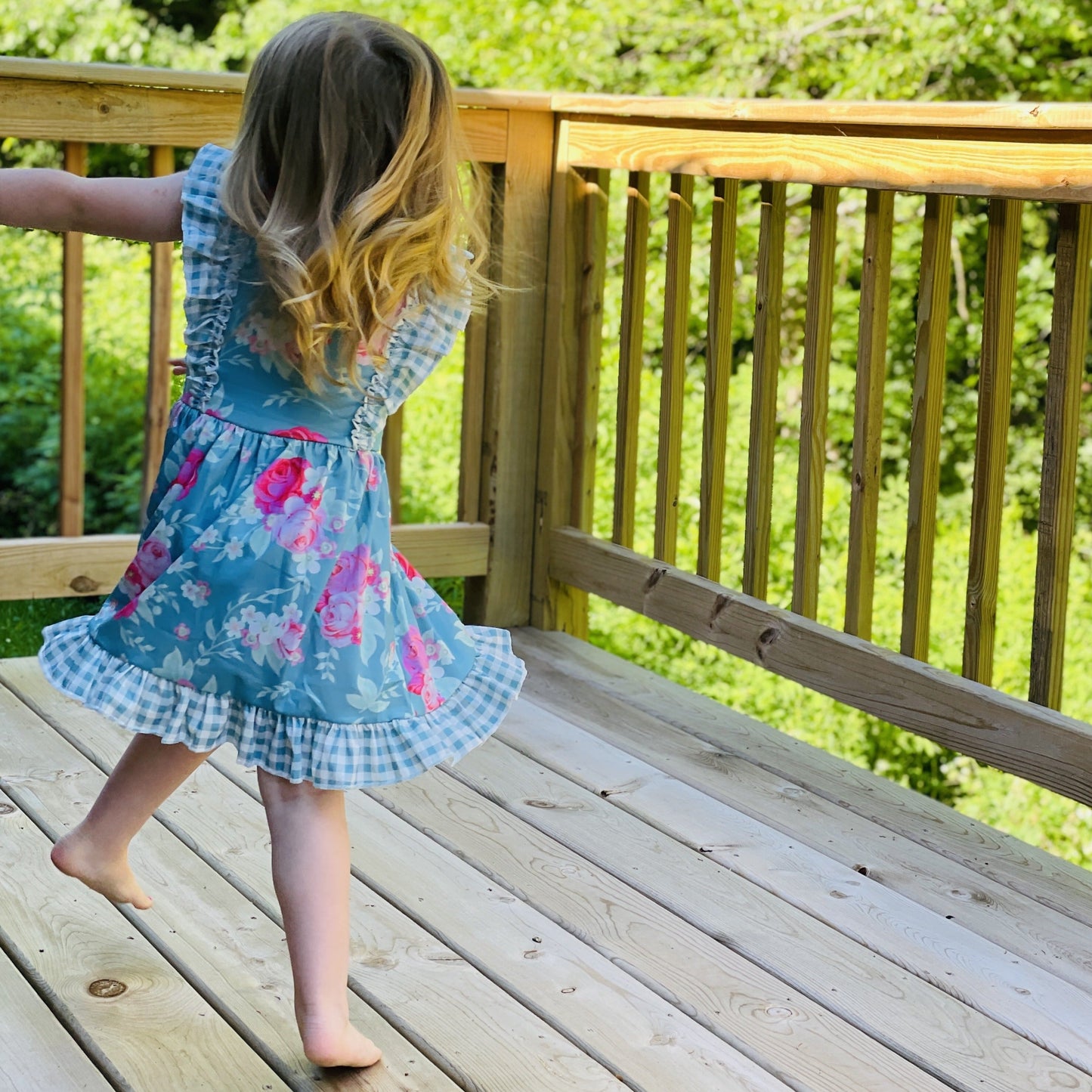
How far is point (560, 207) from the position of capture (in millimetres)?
3295

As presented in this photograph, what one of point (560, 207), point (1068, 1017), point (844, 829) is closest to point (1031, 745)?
point (844, 829)

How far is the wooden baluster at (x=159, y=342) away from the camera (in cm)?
298

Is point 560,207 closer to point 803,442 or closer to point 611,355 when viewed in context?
point 803,442

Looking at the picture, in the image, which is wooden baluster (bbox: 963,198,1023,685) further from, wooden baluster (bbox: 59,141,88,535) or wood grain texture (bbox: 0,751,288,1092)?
wooden baluster (bbox: 59,141,88,535)

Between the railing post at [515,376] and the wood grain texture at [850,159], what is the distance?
0.37 ft

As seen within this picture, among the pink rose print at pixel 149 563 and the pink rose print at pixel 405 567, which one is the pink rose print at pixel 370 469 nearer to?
the pink rose print at pixel 405 567

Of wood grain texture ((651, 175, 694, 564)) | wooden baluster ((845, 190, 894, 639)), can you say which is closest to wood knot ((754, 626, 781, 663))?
wooden baluster ((845, 190, 894, 639))

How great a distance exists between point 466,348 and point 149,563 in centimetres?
170

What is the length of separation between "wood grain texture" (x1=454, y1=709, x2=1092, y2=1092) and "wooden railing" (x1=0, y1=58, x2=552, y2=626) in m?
0.76

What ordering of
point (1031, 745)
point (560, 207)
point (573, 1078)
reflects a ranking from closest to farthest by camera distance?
point (573, 1078) → point (1031, 745) → point (560, 207)

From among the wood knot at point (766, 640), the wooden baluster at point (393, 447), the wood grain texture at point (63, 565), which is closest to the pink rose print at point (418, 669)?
the wood knot at point (766, 640)

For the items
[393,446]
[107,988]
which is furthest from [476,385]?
[107,988]

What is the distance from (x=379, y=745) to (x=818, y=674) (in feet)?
4.00

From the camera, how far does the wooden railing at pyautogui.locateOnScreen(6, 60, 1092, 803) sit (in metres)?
2.34
